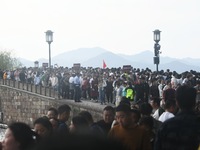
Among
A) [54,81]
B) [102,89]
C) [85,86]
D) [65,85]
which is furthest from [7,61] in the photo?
[102,89]

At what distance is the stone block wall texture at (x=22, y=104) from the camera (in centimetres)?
3613

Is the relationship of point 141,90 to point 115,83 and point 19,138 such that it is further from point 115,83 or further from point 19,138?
point 19,138

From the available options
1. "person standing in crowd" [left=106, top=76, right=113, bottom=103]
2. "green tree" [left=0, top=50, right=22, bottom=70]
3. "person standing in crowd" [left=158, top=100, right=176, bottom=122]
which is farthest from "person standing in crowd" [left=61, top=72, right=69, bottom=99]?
"green tree" [left=0, top=50, right=22, bottom=70]

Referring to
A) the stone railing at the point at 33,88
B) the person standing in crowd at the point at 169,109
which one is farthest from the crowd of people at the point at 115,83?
the person standing in crowd at the point at 169,109

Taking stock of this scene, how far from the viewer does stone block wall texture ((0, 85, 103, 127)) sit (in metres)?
36.1

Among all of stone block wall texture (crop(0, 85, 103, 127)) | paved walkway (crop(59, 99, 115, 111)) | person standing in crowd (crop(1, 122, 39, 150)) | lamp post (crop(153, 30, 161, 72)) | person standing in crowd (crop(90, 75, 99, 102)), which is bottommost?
stone block wall texture (crop(0, 85, 103, 127))

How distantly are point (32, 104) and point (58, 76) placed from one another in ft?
30.9

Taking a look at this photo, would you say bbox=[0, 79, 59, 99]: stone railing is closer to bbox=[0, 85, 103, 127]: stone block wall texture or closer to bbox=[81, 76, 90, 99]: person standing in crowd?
bbox=[0, 85, 103, 127]: stone block wall texture

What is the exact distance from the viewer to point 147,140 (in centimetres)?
616

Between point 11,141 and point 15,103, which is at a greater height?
point 11,141

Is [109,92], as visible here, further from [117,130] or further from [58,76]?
[117,130]

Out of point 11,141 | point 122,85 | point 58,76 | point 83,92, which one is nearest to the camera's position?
point 11,141

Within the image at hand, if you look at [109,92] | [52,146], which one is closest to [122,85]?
[109,92]

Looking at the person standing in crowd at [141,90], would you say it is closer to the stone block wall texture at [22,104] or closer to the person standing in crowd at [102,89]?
the person standing in crowd at [102,89]
